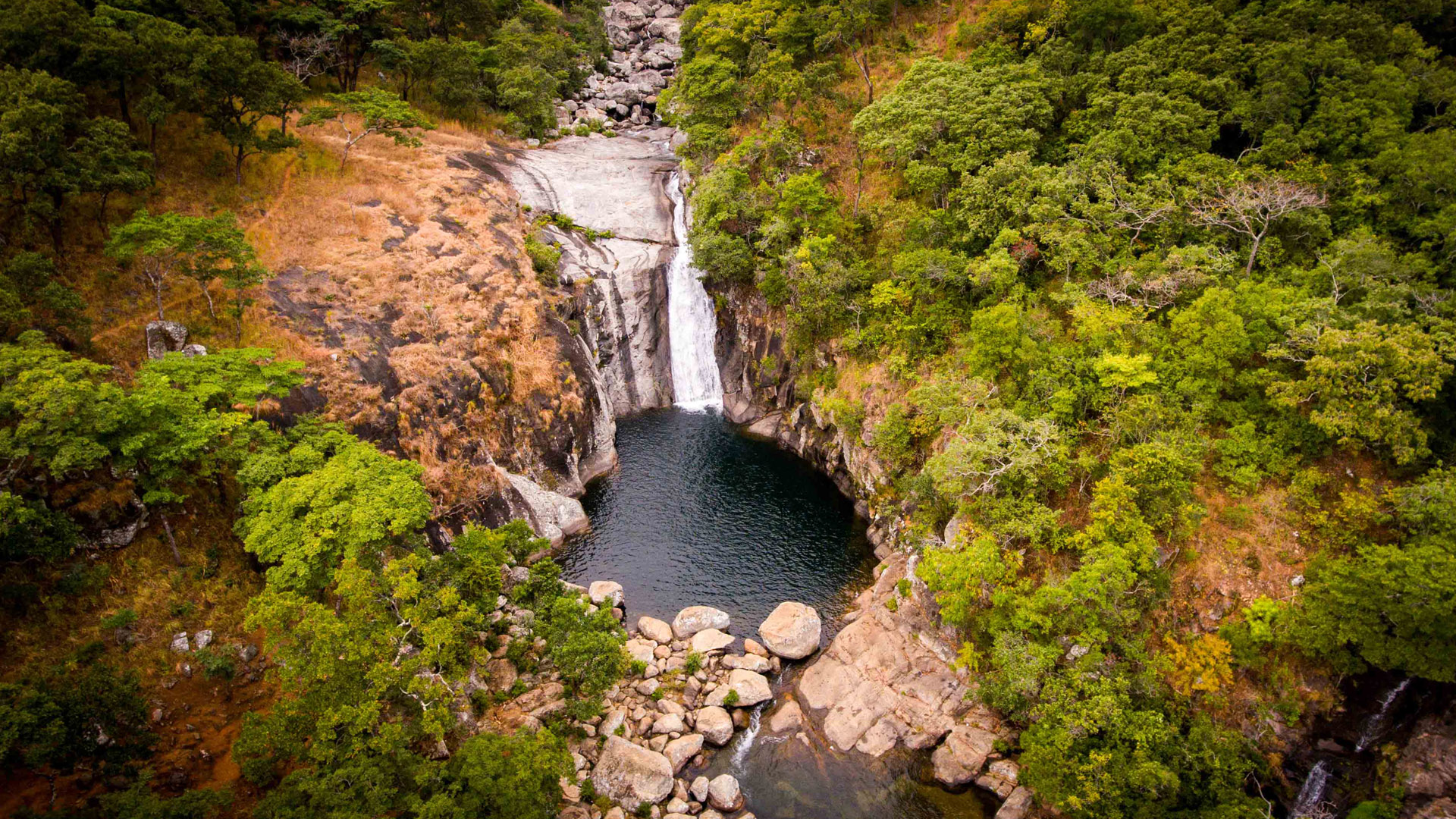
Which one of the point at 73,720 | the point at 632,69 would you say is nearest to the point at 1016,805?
the point at 73,720

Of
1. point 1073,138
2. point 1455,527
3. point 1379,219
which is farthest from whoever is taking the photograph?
point 1073,138

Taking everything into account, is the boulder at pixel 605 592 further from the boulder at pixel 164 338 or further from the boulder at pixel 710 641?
the boulder at pixel 164 338

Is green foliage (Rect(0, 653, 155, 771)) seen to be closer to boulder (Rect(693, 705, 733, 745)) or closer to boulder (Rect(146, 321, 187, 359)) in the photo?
boulder (Rect(146, 321, 187, 359))

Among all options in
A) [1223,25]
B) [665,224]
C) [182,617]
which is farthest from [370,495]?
[1223,25]

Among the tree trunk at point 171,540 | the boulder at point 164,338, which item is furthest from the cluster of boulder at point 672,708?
the boulder at point 164,338

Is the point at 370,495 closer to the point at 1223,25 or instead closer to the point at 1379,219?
the point at 1379,219
